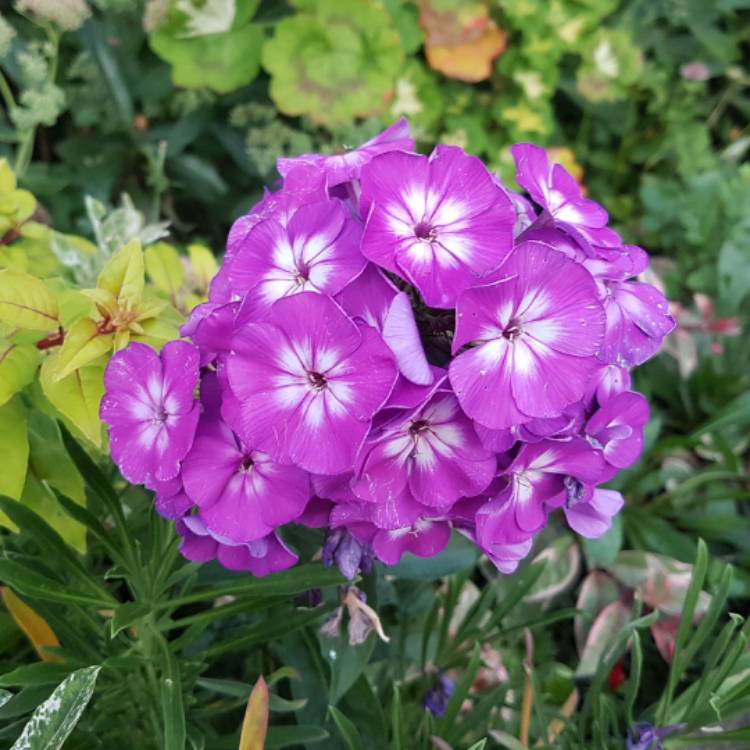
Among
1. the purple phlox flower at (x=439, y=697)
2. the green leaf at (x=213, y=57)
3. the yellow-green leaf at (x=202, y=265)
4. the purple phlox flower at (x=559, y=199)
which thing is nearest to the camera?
the purple phlox flower at (x=559, y=199)

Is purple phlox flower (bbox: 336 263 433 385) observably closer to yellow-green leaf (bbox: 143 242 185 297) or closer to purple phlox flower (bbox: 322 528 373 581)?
purple phlox flower (bbox: 322 528 373 581)

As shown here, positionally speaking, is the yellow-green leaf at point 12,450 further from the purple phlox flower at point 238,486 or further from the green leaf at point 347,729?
the green leaf at point 347,729

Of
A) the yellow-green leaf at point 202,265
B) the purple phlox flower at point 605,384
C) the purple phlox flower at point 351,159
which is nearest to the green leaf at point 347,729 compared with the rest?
the purple phlox flower at point 605,384

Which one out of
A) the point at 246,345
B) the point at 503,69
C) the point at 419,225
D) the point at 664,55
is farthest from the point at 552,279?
the point at 664,55

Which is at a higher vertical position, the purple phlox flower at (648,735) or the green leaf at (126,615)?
the green leaf at (126,615)

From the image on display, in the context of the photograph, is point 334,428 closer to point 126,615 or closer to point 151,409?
point 151,409

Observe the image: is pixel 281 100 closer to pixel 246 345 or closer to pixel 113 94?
pixel 113 94

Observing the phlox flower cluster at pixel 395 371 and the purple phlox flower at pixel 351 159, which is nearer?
the phlox flower cluster at pixel 395 371

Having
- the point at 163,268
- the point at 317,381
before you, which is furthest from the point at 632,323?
the point at 163,268
